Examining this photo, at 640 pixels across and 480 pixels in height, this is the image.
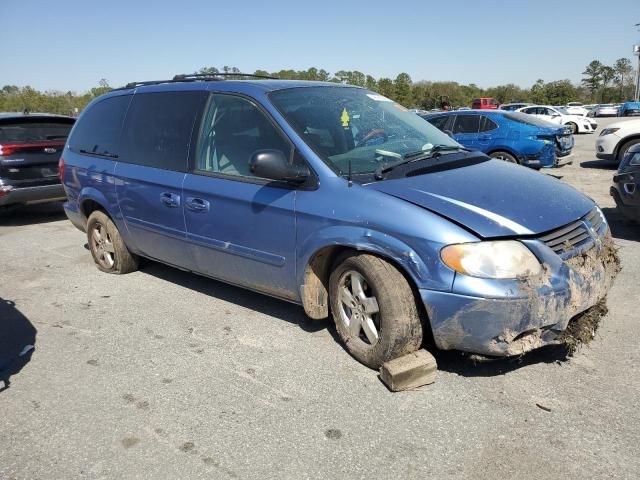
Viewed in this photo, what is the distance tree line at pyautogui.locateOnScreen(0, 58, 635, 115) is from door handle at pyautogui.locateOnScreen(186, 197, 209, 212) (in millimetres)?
38088

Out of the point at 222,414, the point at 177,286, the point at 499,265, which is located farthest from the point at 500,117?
the point at 222,414

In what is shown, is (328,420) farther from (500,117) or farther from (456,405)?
(500,117)

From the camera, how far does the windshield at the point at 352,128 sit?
3.59 m

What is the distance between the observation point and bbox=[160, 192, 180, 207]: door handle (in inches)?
167

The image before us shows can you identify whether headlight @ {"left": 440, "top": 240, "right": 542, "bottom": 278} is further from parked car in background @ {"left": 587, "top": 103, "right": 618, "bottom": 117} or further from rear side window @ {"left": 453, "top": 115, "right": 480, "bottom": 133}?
parked car in background @ {"left": 587, "top": 103, "right": 618, "bottom": 117}

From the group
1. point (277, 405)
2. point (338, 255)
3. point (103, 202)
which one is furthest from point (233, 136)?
point (277, 405)

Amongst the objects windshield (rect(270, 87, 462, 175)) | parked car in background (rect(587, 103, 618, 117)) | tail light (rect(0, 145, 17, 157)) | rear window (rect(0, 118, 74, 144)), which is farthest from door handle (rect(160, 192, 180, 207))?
parked car in background (rect(587, 103, 618, 117))

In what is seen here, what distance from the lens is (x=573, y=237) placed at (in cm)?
311

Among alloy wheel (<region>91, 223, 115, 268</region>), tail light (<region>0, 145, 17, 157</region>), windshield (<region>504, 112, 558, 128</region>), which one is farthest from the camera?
windshield (<region>504, 112, 558, 128</region>)

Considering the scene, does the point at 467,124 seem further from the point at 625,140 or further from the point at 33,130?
the point at 33,130

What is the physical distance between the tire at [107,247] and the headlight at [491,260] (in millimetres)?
3653

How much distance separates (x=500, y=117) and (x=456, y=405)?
9472 mm

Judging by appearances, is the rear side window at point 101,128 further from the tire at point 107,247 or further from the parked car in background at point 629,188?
the parked car in background at point 629,188

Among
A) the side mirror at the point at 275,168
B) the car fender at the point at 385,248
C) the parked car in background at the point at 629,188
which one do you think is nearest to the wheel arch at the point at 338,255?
the car fender at the point at 385,248
